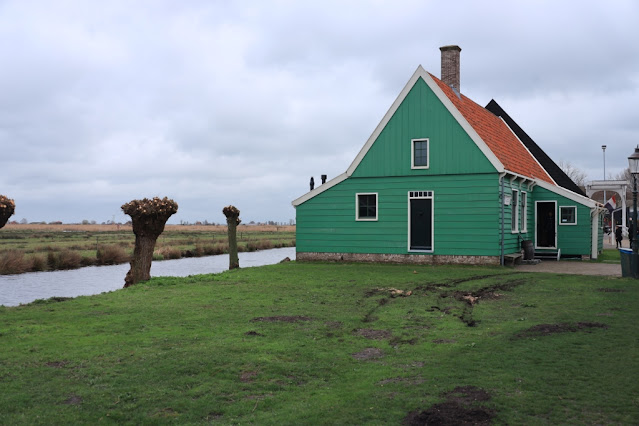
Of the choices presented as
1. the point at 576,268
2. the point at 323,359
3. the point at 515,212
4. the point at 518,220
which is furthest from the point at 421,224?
the point at 323,359

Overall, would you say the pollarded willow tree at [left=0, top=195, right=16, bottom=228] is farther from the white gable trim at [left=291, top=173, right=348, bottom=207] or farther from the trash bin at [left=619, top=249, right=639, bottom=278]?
the trash bin at [left=619, top=249, right=639, bottom=278]

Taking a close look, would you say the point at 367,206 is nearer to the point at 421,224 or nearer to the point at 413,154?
the point at 421,224

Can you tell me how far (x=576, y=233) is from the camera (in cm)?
2456

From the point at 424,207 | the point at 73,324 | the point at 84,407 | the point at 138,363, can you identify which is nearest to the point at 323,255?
the point at 424,207

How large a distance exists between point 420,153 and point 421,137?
0.63 meters

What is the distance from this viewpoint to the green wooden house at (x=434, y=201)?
2145 cm

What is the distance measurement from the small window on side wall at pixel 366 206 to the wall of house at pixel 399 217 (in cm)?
17

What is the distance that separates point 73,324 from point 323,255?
1476 centimetres

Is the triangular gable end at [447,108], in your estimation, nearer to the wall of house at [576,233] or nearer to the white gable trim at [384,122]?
the white gable trim at [384,122]

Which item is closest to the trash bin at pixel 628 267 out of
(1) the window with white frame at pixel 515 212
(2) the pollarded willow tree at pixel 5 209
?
(1) the window with white frame at pixel 515 212

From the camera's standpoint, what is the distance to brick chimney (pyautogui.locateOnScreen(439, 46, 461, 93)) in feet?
84.9

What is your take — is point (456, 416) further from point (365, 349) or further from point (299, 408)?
point (365, 349)

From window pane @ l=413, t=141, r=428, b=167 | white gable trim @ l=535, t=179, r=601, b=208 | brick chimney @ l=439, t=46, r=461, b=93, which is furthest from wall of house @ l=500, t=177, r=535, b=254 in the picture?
brick chimney @ l=439, t=46, r=461, b=93

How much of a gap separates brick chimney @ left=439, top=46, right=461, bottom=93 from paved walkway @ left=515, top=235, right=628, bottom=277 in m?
8.78
